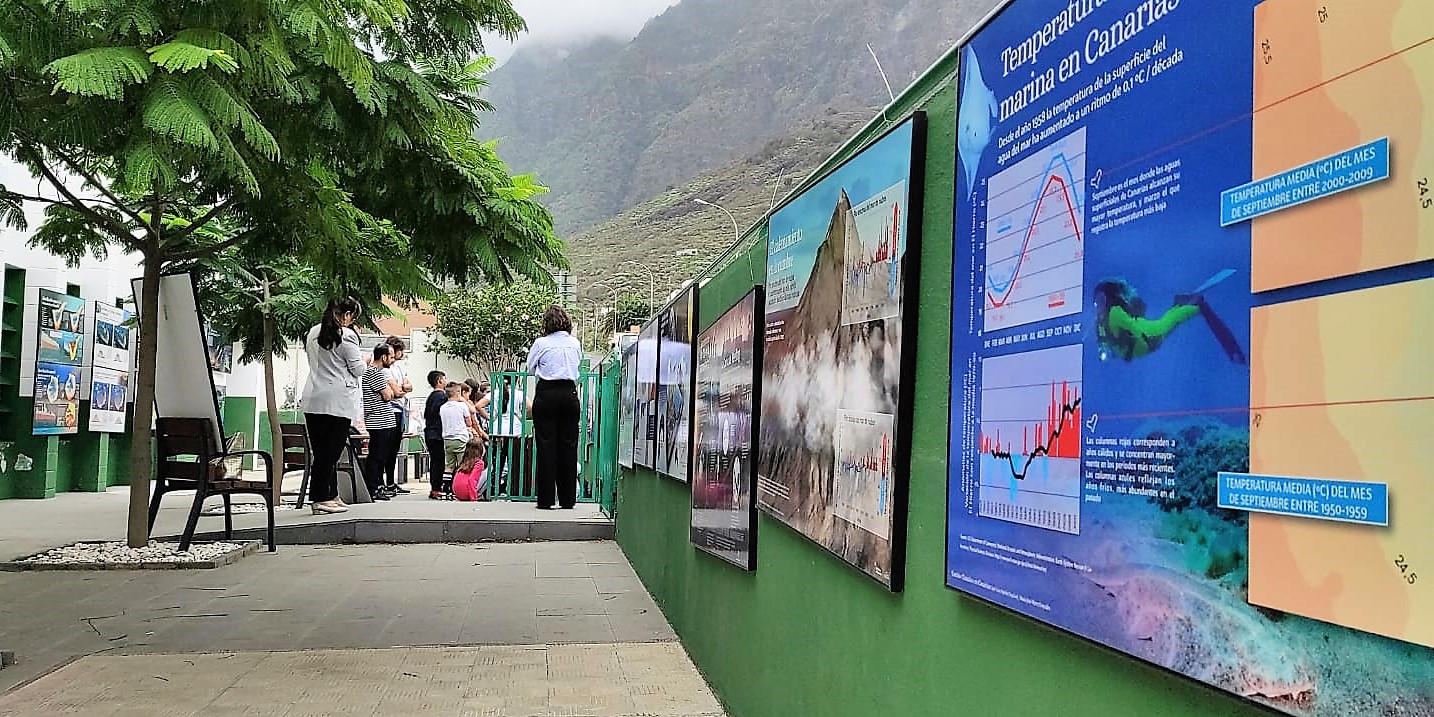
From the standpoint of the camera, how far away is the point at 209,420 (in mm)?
8734

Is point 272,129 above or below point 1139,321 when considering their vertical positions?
above

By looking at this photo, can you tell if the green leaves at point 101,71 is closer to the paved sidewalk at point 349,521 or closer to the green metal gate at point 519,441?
the paved sidewalk at point 349,521

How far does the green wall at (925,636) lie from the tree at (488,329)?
177 feet

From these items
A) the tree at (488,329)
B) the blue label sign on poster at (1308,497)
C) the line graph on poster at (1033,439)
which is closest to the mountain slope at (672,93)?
the tree at (488,329)

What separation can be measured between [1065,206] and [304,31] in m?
3.74

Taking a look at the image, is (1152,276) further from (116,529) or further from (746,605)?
(116,529)

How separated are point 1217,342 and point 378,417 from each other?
12.6 m

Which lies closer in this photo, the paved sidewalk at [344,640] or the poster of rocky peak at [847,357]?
the poster of rocky peak at [847,357]

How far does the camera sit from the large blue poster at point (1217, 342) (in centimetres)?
117

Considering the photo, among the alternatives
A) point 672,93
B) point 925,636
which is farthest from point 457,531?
point 672,93

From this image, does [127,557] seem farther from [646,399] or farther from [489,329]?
A: [489,329]

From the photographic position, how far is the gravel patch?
27.3ft

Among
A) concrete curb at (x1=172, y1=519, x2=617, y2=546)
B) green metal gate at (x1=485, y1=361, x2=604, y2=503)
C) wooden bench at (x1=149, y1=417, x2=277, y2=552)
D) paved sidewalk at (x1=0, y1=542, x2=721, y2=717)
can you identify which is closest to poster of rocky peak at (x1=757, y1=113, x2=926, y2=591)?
paved sidewalk at (x1=0, y1=542, x2=721, y2=717)

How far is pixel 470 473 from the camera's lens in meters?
13.4
